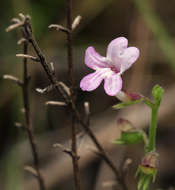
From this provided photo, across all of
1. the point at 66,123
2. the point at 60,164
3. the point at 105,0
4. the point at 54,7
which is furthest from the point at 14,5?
the point at 60,164

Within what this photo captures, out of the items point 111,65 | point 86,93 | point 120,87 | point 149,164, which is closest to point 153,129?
point 149,164

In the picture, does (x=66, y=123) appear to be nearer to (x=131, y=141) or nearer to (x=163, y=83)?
(x=163, y=83)

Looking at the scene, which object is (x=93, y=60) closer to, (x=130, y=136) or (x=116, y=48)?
(x=116, y=48)

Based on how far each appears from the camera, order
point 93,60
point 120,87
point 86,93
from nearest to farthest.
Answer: point 120,87 < point 93,60 < point 86,93

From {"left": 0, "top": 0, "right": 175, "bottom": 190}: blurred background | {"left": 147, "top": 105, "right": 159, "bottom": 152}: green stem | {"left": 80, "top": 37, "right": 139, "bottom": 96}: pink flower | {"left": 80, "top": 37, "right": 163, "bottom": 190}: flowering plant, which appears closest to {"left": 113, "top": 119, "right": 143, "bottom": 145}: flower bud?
{"left": 80, "top": 37, "right": 163, "bottom": 190}: flowering plant

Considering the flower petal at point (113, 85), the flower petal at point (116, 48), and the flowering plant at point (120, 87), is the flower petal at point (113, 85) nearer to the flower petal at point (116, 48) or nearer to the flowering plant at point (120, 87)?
the flowering plant at point (120, 87)

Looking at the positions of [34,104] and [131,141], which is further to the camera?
[34,104]

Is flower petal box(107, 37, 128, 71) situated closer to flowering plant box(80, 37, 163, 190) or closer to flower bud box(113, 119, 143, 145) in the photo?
flowering plant box(80, 37, 163, 190)
